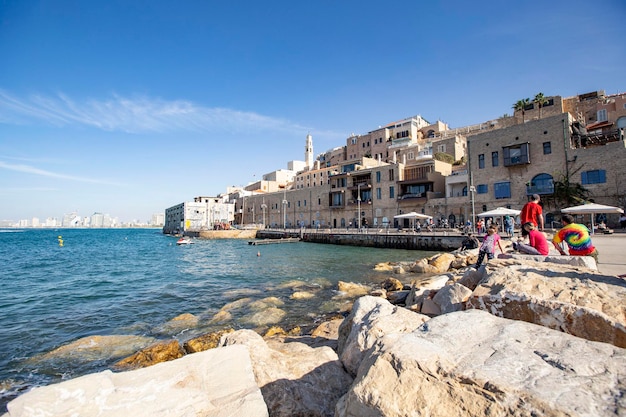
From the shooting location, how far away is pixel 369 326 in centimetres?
377

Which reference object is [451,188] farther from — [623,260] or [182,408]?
[182,408]

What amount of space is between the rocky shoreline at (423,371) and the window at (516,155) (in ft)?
102

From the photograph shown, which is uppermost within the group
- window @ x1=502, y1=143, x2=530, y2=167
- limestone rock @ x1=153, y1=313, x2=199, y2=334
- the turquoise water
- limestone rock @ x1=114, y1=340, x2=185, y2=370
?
window @ x1=502, y1=143, x2=530, y2=167

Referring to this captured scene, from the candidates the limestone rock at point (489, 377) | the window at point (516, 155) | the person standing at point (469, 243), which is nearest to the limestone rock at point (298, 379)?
the limestone rock at point (489, 377)

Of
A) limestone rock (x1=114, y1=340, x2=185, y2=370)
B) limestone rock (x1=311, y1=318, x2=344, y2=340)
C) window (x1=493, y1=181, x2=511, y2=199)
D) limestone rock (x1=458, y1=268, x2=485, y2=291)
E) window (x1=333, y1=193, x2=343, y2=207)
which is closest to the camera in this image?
limestone rock (x1=114, y1=340, x2=185, y2=370)

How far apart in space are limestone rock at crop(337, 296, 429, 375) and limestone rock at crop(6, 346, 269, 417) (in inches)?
49.1

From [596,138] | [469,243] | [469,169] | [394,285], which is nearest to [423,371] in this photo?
[394,285]

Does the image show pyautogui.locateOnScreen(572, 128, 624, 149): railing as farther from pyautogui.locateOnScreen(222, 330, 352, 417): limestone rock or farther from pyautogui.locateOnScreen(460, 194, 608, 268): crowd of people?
pyautogui.locateOnScreen(222, 330, 352, 417): limestone rock

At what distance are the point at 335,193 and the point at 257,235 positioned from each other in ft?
55.2

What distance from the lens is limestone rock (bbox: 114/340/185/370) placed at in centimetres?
632

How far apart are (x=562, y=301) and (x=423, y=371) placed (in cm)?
271

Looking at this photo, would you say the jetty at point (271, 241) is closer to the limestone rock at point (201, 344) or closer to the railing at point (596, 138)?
the railing at point (596, 138)

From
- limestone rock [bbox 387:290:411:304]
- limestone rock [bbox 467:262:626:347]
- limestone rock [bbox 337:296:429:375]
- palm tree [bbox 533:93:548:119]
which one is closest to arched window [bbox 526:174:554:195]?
palm tree [bbox 533:93:548:119]

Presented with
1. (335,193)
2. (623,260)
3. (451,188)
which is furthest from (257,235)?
(623,260)
